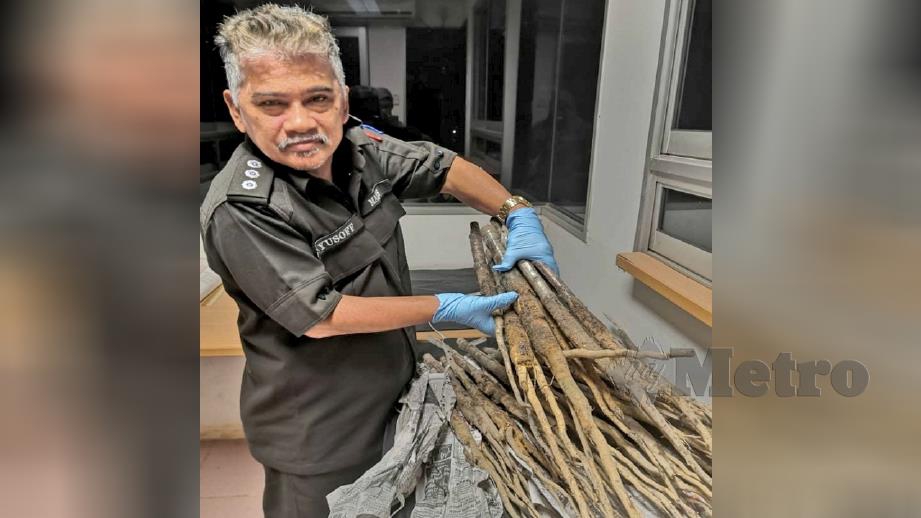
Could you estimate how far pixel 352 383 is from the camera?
2.56 ft

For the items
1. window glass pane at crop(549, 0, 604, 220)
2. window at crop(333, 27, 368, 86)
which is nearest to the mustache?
window at crop(333, 27, 368, 86)

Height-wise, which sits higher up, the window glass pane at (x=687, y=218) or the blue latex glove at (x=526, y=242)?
the window glass pane at (x=687, y=218)

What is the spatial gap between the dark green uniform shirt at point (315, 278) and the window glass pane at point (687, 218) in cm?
32

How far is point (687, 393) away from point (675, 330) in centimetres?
8

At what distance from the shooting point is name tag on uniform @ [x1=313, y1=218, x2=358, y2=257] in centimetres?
71

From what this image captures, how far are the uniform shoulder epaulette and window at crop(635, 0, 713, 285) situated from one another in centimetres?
52

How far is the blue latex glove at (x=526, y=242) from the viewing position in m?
0.86

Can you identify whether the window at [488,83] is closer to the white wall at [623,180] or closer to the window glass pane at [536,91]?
the window glass pane at [536,91]

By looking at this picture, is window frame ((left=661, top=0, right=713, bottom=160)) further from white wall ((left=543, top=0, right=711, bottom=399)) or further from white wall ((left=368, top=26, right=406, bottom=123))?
white wall ((left=368, top=26, right=406, bottom=123))

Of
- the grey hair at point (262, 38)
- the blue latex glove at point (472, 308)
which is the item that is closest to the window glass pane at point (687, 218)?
the blue latex glove at point (472, 308)

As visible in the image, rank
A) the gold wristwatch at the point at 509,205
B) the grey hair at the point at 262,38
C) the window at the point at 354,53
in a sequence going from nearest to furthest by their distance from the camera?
the grey hair at the point at 262,38 → the window at the point at 354,53 → the gold wristwatch at the point at 509,205

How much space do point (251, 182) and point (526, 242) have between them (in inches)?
17.1
